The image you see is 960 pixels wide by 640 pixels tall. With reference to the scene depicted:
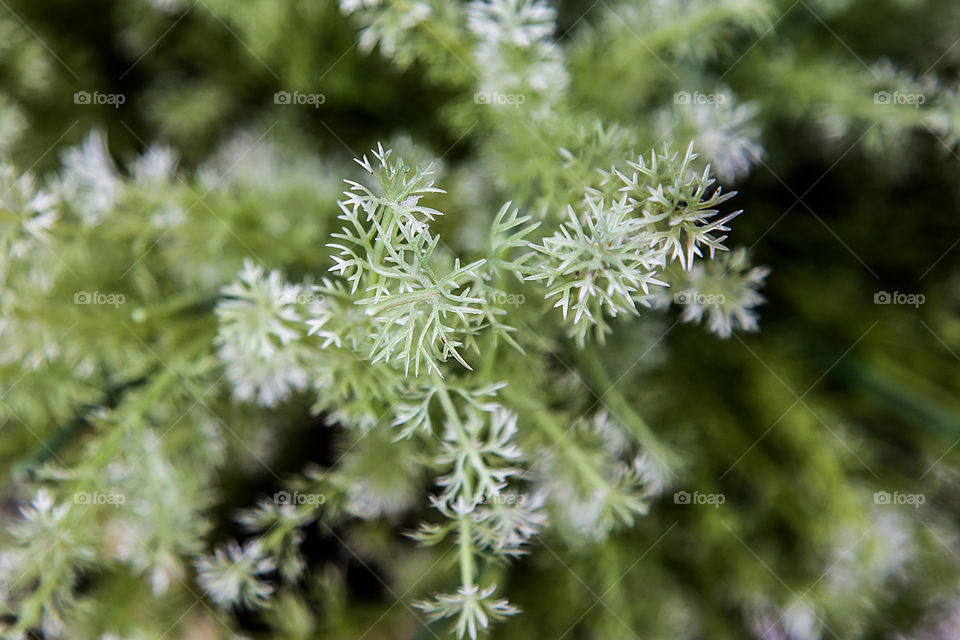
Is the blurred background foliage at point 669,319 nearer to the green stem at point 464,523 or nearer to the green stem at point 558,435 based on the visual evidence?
the green stem at point 558,435

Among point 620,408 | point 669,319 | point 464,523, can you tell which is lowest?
point 464,523

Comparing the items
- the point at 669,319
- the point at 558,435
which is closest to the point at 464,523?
the point at 558,435

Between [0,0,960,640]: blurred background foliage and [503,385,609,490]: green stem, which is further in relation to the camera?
[0,0,960,640]: blurred background foliage

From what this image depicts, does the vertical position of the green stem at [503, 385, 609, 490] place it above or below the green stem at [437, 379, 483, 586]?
above

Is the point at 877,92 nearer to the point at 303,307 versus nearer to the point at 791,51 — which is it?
the point at 791,51

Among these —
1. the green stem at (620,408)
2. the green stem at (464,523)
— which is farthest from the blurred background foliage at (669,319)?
the green stem at (464,523)

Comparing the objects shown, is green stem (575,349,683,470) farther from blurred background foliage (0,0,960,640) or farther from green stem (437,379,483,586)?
green stem (437,379,483,586)

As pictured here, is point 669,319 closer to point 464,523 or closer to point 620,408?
point 620,408

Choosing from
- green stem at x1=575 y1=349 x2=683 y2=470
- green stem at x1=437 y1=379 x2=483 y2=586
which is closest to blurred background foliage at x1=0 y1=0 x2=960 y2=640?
green stem at x1=575 y1=349 x2=683 y2=470
